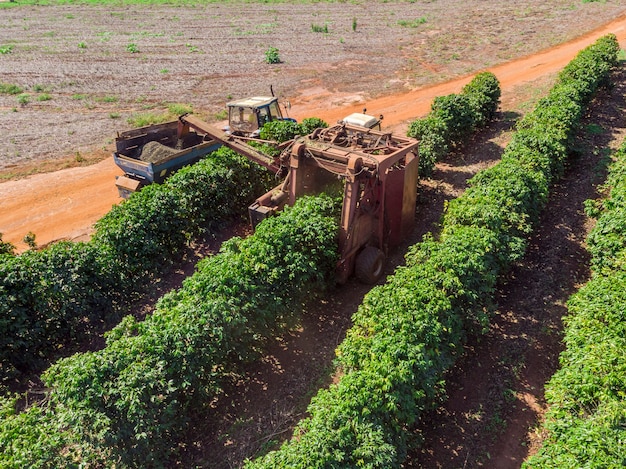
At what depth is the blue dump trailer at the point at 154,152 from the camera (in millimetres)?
15812

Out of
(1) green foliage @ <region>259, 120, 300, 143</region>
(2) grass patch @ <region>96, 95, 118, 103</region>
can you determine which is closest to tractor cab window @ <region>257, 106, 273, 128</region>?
(1) green foliage @ <region>259, 120, 300, 143</region>

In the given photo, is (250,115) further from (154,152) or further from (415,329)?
(415,329)

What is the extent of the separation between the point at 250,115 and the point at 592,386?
14962 millimetres

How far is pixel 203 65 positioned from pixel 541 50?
79.8ft

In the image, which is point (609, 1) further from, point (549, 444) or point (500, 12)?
point (549, 444)

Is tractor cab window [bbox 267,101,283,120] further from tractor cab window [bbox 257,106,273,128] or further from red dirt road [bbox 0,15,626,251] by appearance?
red dirt road [bbox 0,15,626,251]

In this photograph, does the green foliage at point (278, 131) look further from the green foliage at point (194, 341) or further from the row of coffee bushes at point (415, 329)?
the row of coffee bushes at point (415, 329)

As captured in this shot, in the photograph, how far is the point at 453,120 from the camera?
20.2m

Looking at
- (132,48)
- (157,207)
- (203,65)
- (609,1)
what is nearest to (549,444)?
(157,207)

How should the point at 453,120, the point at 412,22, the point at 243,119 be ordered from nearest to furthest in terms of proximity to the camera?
1. the point at 243,119
2. the point at 453,120
3. the point at 412,22

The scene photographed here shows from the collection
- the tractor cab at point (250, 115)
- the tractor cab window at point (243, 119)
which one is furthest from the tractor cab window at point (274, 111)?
the tractor cab window at point (243, 119)

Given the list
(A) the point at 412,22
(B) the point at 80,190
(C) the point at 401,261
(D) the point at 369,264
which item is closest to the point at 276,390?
(D) the point at 369,264

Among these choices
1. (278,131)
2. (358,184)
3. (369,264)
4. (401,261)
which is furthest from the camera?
(278,131)

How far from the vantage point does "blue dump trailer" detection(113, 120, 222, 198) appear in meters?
15.8
